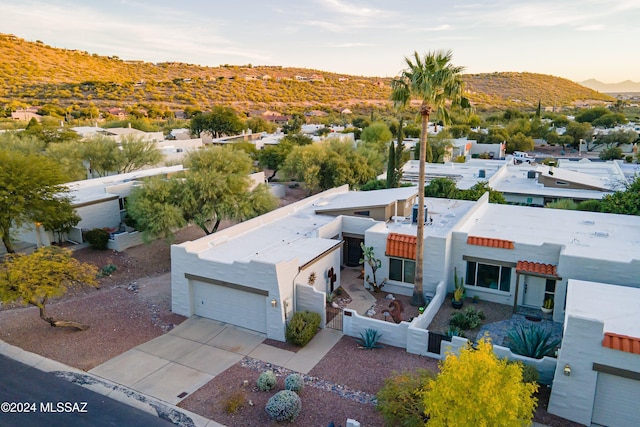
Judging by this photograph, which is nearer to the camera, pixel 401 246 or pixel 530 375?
pixel 530 375

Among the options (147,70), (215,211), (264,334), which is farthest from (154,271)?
(147,70)

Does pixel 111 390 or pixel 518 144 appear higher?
pixel 518 144

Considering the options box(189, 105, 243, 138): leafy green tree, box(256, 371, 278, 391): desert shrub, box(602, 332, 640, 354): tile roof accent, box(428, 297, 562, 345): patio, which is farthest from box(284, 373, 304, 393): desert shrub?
box(189, 105, 243, 138): leafy green tree

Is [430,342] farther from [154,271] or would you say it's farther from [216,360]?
[154,271]

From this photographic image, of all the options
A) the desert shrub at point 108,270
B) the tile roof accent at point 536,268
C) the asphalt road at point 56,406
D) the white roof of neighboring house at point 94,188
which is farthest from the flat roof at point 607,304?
the white roof of neighboring house at point 94,188

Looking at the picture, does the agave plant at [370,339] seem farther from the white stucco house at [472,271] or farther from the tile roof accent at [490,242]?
the tile roof accent at [490,242]

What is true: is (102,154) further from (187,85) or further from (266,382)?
(187,85)

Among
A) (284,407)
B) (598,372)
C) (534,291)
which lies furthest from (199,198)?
(598,372)
